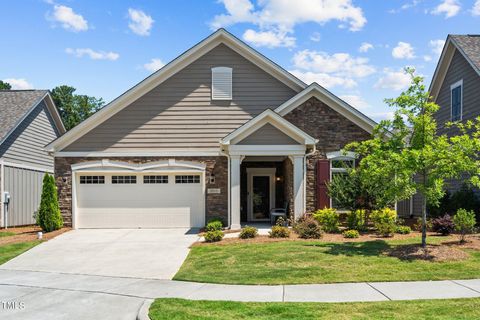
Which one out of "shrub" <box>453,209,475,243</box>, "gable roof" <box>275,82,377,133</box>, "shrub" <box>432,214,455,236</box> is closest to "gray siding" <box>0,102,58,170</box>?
"gable roof" <box>275,82,377,133</box>

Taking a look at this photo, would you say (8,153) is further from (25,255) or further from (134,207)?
(25,255)

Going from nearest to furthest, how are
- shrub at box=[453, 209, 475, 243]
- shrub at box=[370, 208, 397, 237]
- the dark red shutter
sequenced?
shrub at box=[453, 209, 475, 243], shrub at box=[370, 208, 397, 237], the dark red shutter

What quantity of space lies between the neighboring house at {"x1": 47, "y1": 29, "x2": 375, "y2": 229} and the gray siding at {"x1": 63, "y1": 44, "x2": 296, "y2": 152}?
4 cm

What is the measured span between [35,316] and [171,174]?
1112 cm

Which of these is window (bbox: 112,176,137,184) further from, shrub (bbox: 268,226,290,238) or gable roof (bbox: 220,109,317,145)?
shrub (bbox: 268,226,290,238)

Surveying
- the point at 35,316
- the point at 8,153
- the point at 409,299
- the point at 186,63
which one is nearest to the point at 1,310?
the point at 35,316

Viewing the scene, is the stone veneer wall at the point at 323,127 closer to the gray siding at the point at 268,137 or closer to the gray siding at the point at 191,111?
the gray siding at the point at 268,137

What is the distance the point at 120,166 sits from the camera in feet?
59.6

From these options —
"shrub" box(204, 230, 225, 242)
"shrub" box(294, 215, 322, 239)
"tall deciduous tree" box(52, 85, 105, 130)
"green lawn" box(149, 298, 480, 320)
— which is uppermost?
"tall deciduous tree" box(52, 85, 105, 130)

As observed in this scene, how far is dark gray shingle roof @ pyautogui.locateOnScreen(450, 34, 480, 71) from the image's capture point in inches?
738

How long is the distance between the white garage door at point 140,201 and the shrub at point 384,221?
6.71 meters

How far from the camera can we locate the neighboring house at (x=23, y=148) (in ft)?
69.3

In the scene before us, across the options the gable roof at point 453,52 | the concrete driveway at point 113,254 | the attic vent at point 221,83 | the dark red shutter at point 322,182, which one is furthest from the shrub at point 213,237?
the gable roof at point 453,52

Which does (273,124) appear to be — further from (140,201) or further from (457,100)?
(457,100)
